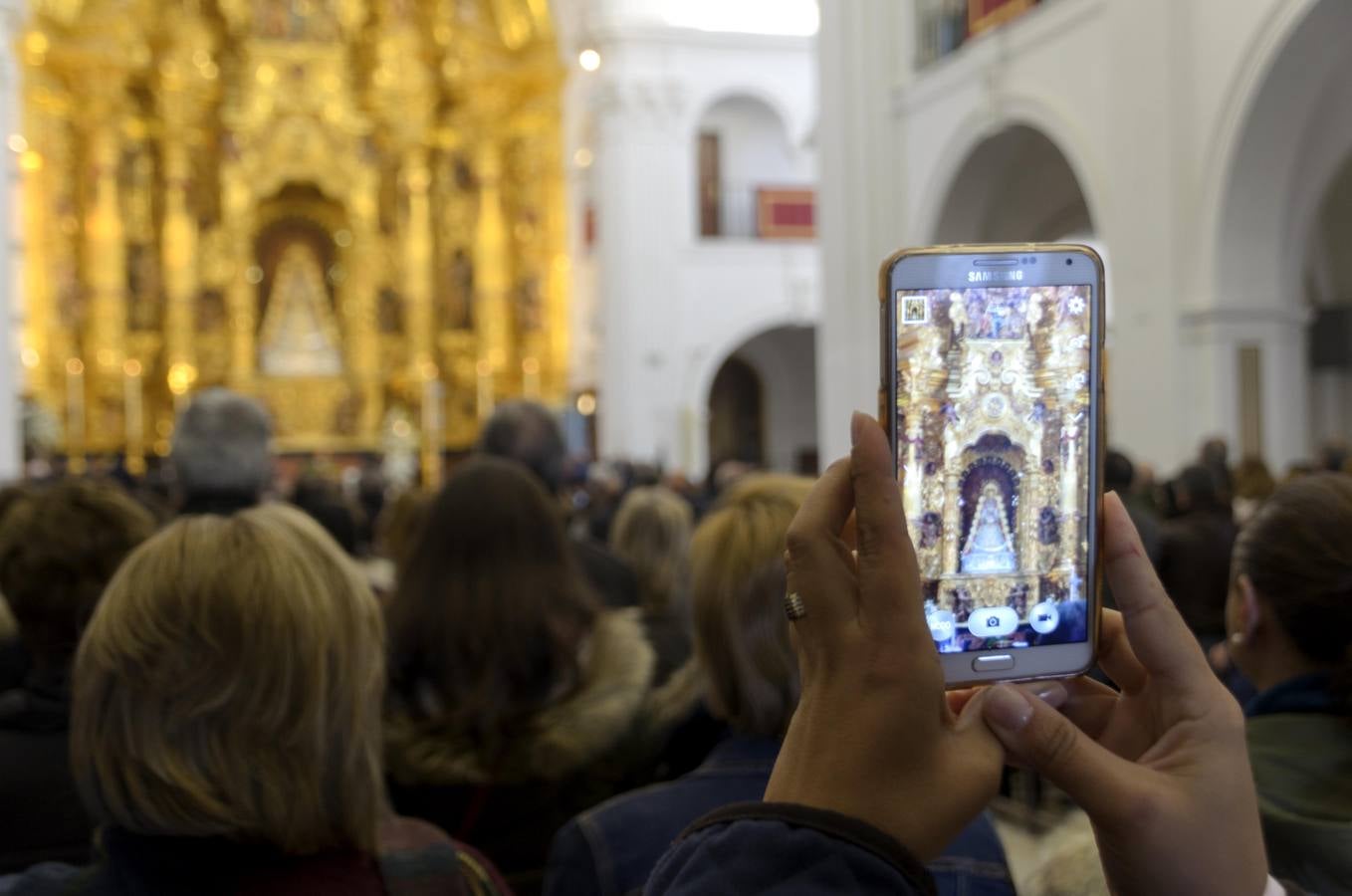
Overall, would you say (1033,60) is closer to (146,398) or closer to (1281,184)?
(1281,184)

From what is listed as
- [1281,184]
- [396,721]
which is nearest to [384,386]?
[1281,184]

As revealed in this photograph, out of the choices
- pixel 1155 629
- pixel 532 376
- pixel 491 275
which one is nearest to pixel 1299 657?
pixel 1155 629

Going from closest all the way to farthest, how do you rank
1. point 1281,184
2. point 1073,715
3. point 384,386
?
point 1073,715 → point 1281,184 → point 384,386

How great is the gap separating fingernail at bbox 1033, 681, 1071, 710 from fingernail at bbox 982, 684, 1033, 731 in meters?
0.18

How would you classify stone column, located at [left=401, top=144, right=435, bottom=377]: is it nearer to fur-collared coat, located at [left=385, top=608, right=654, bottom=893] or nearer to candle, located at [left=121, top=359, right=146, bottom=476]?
candle, located at [left=121, top=359, right=146, bottom=476]

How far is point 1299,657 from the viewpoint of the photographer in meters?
2.19

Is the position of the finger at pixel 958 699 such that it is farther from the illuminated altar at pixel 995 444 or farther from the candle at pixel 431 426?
the candle at pixel 431 426

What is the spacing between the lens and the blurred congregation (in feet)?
3.71

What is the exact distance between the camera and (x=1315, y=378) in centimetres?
1355

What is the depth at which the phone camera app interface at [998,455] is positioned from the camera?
127 centimetres

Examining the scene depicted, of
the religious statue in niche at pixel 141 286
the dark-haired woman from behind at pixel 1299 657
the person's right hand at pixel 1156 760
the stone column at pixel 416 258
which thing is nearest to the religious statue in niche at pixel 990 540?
the person's right hand at pixel 1156 760

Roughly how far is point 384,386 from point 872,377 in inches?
550

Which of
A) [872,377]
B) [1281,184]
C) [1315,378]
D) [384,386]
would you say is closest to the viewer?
[1281,184]

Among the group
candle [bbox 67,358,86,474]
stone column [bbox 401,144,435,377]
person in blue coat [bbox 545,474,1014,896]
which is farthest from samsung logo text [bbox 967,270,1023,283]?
stone column [bbox 401,144,435,377]
